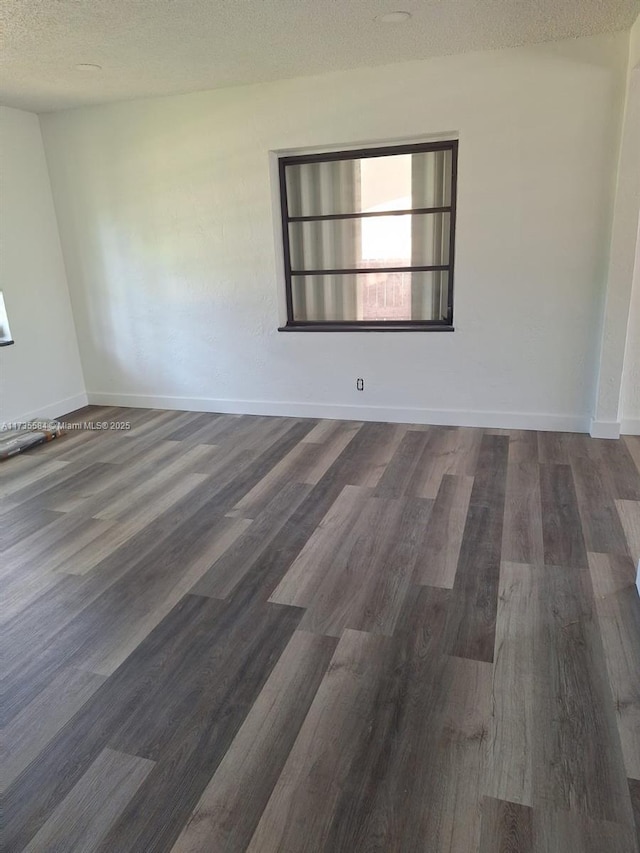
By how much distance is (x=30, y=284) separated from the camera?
4.64m

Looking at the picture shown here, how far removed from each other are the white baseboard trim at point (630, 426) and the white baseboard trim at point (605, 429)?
0.35 ft

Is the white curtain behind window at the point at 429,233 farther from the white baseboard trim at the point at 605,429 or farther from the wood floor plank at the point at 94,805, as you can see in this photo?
the wood floor plank at the point at 94,805

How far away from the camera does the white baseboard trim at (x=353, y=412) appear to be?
4023mm

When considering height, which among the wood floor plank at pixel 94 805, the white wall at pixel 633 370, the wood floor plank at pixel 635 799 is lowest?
the wood floor plank at pixel 94 805

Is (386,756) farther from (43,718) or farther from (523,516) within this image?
(523,516)

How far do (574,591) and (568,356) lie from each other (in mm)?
2112

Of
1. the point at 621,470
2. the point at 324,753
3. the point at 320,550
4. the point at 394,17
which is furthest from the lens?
the point at 621,470

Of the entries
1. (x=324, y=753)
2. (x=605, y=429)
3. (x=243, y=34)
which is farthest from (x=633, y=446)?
(x=243, y=34)

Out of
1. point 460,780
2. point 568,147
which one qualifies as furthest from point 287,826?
point 568,147

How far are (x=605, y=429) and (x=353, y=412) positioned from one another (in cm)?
180

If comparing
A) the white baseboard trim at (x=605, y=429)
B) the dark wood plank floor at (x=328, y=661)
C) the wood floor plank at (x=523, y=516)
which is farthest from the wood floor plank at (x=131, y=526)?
the white baseboard trim at (x=605, y=429)

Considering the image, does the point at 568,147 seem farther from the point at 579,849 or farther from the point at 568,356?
the point at 579,849

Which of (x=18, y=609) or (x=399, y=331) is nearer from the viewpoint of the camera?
(x=18, y=609)

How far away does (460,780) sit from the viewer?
1.47 metres
